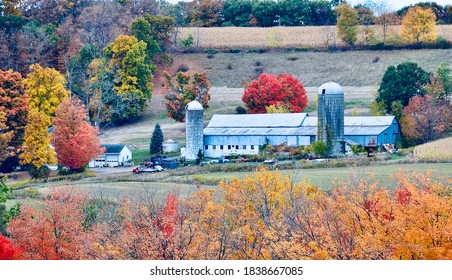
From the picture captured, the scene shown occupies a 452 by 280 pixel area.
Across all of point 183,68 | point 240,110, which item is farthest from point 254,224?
point 183,68

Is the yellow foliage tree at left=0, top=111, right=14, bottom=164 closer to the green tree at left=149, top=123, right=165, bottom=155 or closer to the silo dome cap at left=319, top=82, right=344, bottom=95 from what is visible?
the green tree at left=149, top=123, right=165, bottom=155

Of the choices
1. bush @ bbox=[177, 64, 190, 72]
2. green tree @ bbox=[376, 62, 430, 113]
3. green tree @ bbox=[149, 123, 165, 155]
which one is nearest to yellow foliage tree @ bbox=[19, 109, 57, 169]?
green tree @ bbox=[149, 123, 165, 155]

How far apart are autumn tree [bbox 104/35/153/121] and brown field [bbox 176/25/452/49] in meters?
7.21

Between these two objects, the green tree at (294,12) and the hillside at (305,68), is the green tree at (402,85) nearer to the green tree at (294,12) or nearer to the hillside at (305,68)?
the hillside at (305,68)

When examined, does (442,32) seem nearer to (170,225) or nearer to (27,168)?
(27,168)

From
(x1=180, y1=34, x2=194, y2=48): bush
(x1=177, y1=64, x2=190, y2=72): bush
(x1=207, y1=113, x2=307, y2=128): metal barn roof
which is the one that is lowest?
(x1=207, y1=113, x2=307, y2=128): metal barn roof

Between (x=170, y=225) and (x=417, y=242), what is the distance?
212 inches

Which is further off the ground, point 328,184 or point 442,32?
point 442,32

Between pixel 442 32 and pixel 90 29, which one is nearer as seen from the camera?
pixel 90 29

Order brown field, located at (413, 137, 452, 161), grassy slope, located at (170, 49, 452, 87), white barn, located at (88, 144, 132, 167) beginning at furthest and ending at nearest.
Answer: grassy slope, located at (170, 49, 452, 87)
white barn, located at (88, 144, 132, 167)
brown field, located at (413, 137, 452, 161)

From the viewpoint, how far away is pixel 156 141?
39062 mm

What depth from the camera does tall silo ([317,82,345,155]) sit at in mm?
37812
